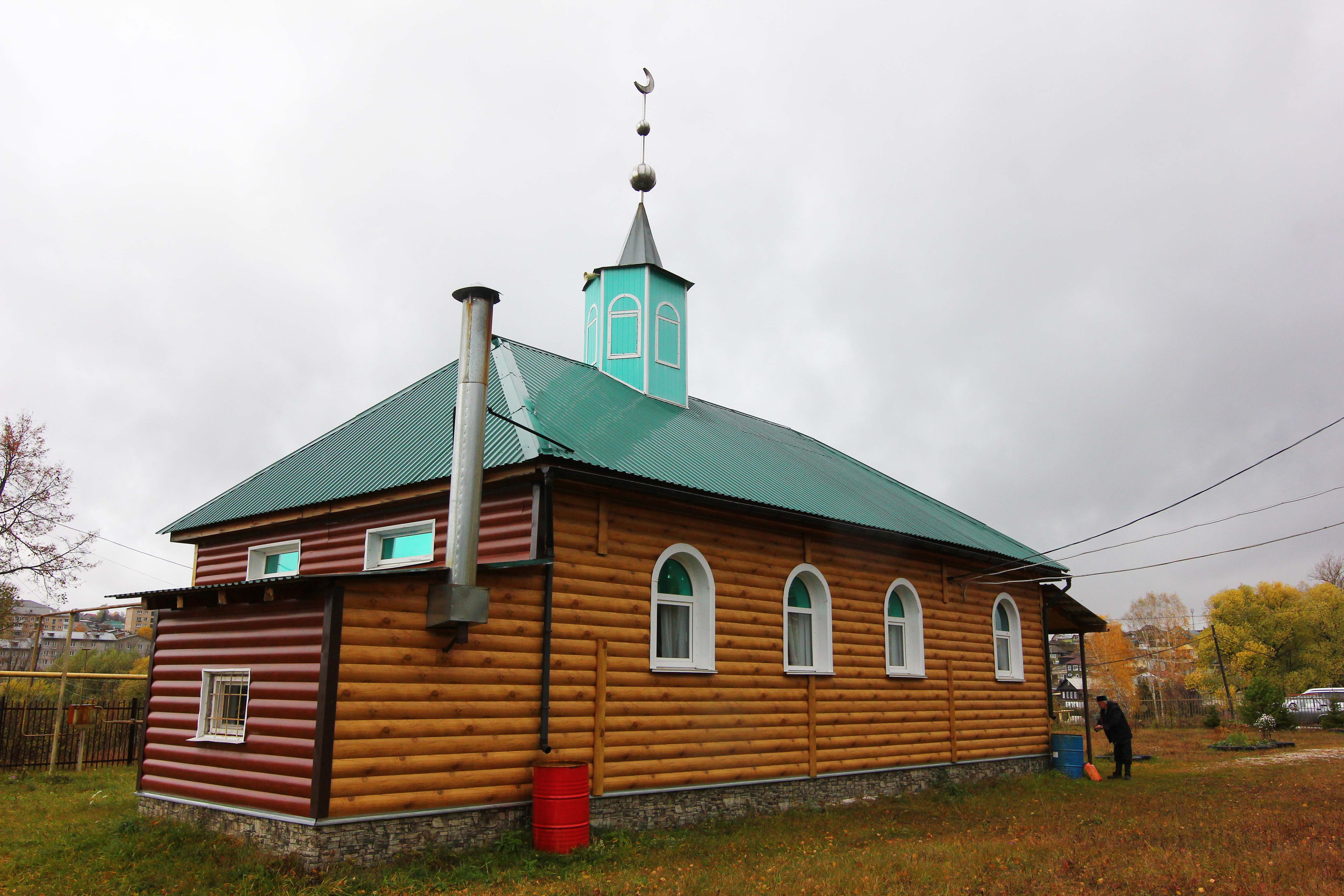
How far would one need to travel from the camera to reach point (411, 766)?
8820 mm

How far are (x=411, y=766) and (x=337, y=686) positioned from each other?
110 centimetres

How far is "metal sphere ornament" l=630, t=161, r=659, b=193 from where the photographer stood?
1938 centimetres

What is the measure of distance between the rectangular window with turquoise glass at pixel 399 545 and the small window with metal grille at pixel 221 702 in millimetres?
2315

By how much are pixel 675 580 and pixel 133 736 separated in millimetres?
13279

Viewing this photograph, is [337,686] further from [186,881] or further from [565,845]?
[565,845]

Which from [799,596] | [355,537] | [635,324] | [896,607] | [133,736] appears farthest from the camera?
[133,736]

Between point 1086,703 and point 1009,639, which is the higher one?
point 1009,639

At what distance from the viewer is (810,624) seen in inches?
549

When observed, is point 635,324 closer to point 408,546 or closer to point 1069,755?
point 408,546

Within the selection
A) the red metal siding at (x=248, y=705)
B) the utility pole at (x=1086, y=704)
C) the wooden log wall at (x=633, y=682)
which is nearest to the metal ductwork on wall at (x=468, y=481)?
the wooden log wall at (x=633, y=682)

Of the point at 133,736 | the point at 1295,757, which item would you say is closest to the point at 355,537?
the point at 133,736

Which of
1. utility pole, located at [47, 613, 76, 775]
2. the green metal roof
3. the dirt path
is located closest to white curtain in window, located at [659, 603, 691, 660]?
the green metal roof

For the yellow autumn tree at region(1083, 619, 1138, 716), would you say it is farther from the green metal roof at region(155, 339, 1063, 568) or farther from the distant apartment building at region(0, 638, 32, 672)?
the distant apartment building at region(0, 638, 32, 672)


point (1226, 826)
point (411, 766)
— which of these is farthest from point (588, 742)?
point (1226, 826)
